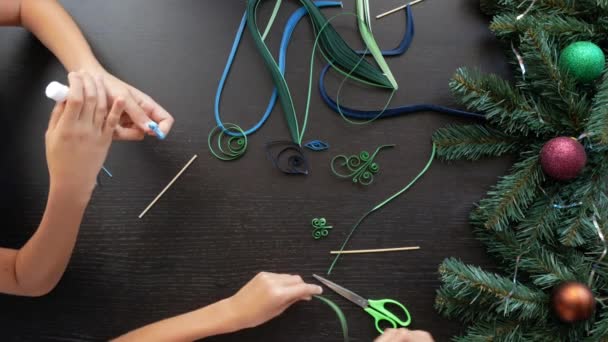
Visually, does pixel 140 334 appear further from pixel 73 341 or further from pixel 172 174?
pixel 172 174

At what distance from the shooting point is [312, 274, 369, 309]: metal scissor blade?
0.84m

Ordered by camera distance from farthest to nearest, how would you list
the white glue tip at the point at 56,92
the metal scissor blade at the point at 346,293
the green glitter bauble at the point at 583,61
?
the metal scissor blade at the point at 346,293 → the green glitter bauble at the point at 583,61 → the white glue tip at the point at 56,92

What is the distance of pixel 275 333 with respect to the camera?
85cm

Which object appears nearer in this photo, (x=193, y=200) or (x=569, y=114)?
(x=569, y=114)

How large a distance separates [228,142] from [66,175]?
28 cm

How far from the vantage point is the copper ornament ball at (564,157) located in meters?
0.73

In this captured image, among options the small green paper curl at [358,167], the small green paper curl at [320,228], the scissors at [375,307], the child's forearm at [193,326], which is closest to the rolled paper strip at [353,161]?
the small green paper curl at [358,167]

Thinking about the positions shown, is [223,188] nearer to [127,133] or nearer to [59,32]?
[127,133]

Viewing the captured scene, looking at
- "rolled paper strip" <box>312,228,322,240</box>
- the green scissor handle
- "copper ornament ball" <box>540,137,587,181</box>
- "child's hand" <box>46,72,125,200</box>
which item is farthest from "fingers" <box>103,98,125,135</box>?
"copper ornament ball" <box>540,137,587,181</box>

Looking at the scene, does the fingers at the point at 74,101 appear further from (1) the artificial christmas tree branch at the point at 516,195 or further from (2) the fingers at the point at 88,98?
(1) the artificial christmas tree branch at the point at 516,195

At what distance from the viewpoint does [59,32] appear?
0.79 meters

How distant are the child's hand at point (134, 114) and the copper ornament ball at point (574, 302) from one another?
0.64m

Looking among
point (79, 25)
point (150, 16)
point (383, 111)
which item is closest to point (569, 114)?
point (383, 111)

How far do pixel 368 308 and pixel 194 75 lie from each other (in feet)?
1.71
